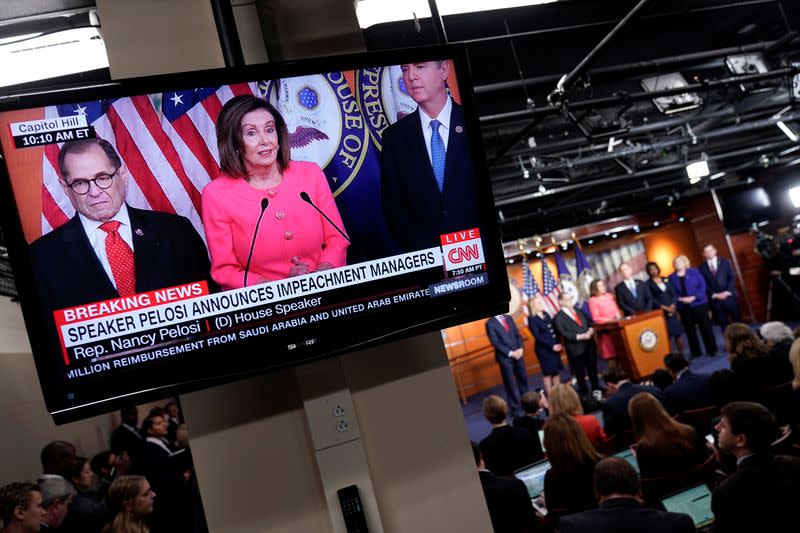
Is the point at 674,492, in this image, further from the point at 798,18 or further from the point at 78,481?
the point at 798,18

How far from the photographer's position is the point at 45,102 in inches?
64.6

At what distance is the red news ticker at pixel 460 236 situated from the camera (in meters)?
1.96

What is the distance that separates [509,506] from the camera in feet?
11.6

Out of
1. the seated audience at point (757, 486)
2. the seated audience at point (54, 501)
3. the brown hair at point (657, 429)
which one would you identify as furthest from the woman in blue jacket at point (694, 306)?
the seated audience at point (54, 501)

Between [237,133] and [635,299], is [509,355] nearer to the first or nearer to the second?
[635,299]

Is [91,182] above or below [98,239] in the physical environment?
above

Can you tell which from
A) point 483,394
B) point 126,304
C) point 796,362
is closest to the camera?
point 126,304

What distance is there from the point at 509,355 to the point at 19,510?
777cm

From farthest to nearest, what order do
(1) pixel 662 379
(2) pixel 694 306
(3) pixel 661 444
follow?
(2) pixel 694 306, (1) pixel 662 379, (3) pixel 661 444

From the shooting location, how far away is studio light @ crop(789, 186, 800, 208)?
15772mm

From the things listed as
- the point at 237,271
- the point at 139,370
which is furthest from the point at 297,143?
the point at 139,370

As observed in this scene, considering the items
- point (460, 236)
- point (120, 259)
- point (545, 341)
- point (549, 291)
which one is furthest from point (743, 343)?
point (549, 291)

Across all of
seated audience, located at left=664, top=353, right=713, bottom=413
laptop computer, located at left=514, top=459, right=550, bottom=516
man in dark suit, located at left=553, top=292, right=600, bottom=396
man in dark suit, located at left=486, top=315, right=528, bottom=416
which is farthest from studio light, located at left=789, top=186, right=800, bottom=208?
laptop computer, located at left=514, top=459, right=550, bottom=516

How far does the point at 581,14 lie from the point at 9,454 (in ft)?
28.0
